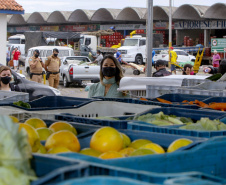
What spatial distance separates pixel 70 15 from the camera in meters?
57.1

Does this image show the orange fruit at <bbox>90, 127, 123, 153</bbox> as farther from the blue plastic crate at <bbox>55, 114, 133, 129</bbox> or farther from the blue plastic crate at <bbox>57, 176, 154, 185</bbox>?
the blue plastic crate at <bbox>57, 176, 154, 185</bbox>

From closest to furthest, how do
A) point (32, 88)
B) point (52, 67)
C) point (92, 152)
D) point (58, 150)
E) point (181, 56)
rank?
1. point (58, 150)
2. point (92, 152)
3. point (32, 88)
4. point (52, 67)
5. point (181, 56)

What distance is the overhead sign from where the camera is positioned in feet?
148

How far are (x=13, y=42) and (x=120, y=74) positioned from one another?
40492mm

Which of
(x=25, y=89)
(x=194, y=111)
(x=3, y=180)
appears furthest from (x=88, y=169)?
(x=25, y=89)

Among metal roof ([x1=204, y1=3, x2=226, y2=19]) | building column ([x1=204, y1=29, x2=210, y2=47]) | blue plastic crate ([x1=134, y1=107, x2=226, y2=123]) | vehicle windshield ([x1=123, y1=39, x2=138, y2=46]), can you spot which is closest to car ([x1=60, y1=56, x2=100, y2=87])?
vehicle windshield ([x1=123, y1=39, x2=138, y2=46])

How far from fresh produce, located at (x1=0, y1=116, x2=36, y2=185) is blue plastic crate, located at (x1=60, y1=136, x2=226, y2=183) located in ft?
0.95

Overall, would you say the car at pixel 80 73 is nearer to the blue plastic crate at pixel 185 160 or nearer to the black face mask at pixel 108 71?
the black face mask at pixel 108 71

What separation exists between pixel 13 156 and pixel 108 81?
15.3 ft

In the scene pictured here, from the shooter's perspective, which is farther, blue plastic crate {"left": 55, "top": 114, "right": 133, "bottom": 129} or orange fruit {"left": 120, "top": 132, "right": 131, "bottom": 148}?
blue plastic crate {"left": 55, "top": 114, "right": 133, "bottom": 129}

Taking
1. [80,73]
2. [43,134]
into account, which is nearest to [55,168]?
[43,134]

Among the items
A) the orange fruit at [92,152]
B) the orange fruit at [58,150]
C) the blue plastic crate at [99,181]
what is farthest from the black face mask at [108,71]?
the blue plastic crate at [99,181]

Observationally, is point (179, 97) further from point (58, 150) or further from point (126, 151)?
point (58, 150)

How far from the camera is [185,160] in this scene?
256 centimetres
